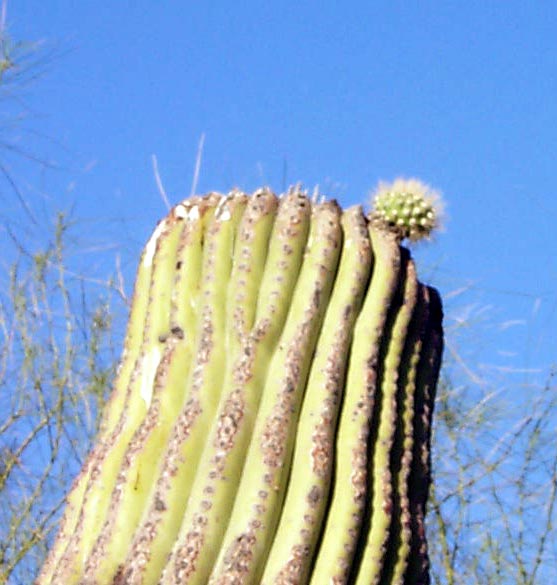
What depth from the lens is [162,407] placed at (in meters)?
3.28

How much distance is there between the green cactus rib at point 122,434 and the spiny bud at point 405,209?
0.68m

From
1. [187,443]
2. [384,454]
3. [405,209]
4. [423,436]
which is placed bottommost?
[187,443]

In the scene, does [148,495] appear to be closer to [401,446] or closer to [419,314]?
[401,446]

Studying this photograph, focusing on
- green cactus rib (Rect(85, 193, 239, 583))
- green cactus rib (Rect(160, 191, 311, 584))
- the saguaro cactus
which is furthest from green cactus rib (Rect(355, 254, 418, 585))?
green cactus rib (Rect(85, 193, 239, 583))

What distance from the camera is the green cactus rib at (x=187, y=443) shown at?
3082 mm

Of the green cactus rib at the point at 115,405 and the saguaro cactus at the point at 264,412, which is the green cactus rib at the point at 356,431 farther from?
the green cactus rib at the point at 115,405

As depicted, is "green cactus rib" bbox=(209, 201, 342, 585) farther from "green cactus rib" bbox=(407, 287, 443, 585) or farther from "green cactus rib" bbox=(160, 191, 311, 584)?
"green cactus rib" bbox=(407, 287, 443, 585)

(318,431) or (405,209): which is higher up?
(405,209)

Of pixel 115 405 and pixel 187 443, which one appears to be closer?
pixel 187 443

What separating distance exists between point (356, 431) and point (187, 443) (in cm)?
38

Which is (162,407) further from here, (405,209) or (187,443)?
(405,209)

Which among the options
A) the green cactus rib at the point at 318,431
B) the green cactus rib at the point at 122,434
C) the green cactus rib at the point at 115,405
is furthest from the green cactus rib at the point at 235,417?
the green cactus rib at the point at 115,405

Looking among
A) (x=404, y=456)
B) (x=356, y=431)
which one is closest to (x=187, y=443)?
(x=356, y=431)

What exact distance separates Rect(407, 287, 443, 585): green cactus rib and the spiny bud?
0.28 meters
